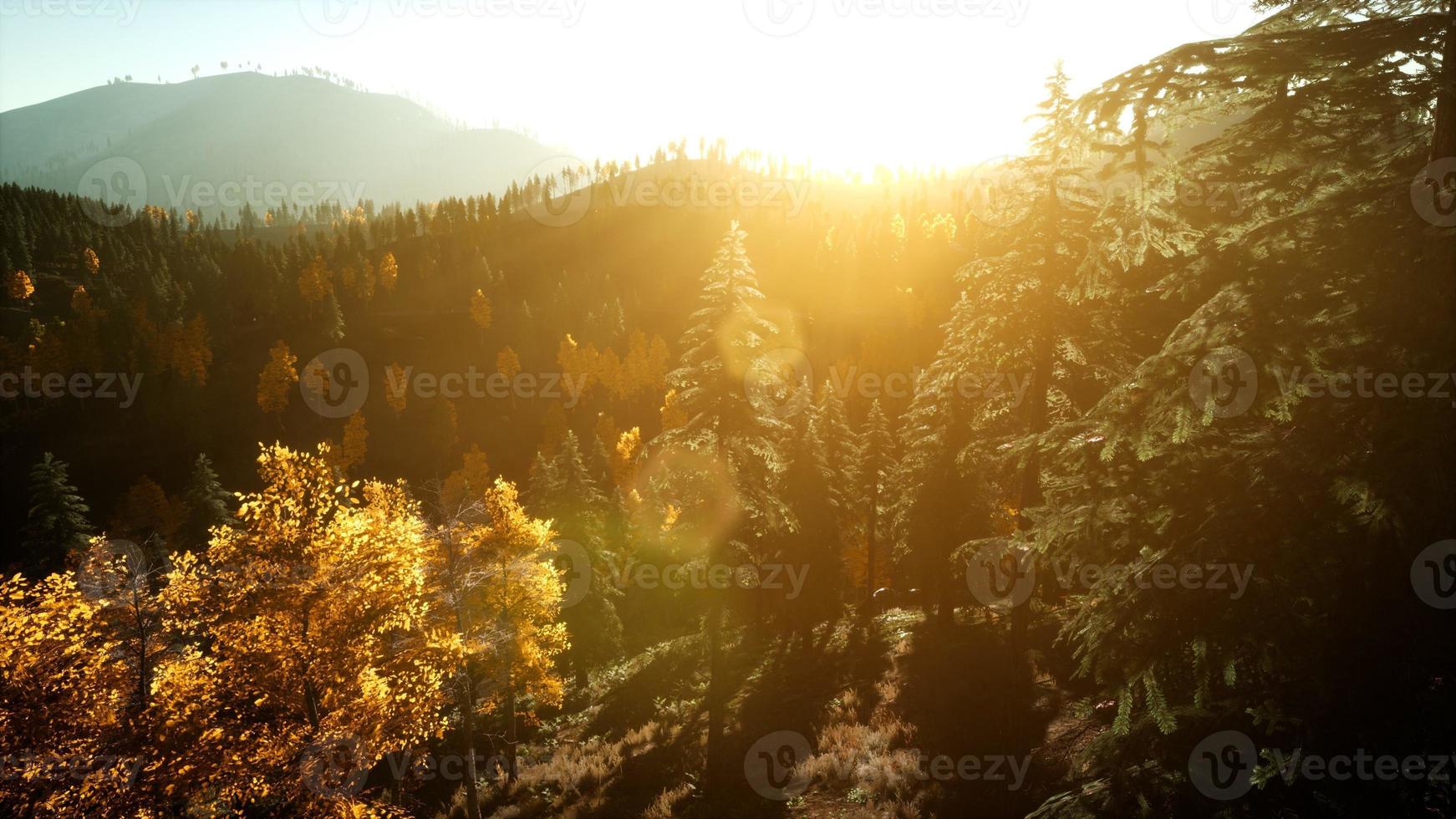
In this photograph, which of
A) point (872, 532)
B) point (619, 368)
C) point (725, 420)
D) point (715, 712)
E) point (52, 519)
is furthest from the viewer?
point (619, 368)

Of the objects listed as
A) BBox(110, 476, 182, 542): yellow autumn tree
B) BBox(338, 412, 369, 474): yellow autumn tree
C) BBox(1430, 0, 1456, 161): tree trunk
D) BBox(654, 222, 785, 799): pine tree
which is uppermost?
BBox(1430, 0, 1456, 161): tree trunk

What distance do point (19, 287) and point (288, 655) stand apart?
157 meters

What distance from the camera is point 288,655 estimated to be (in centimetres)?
1229

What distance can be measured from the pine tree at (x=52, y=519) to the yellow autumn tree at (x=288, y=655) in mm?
46499

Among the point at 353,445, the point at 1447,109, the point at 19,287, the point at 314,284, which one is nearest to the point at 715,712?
the point at 1447,109

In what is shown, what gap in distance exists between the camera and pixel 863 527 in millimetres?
37688

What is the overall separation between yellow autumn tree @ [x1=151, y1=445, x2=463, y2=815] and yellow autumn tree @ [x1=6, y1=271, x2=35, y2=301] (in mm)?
153794

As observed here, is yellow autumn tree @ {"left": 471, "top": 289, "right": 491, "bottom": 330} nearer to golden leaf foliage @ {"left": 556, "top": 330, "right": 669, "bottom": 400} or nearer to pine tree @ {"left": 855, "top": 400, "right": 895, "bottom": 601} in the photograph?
golden leaf foliage @ {"left": 556, "top": 330, "right": 669, "bottom": 400}

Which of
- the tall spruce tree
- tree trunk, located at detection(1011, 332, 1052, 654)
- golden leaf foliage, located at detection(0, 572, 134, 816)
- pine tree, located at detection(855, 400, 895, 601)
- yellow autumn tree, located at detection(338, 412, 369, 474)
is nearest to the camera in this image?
the tall spruce tree

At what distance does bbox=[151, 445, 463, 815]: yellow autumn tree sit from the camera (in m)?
11.7

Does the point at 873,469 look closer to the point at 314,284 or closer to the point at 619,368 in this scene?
the point at 619,368

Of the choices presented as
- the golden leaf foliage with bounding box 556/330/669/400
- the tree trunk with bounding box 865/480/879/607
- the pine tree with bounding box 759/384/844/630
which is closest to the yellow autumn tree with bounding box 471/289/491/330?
the golden leaf foliage with bounding box 556/330/669/400

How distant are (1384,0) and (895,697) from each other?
19.1m

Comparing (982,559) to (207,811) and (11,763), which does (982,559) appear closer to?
(207,811)
